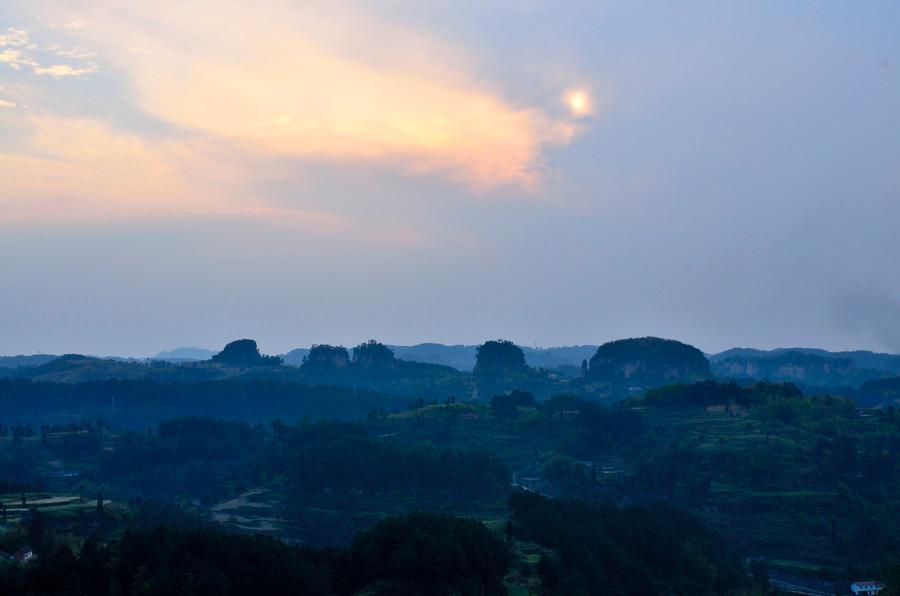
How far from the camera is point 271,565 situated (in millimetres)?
41812

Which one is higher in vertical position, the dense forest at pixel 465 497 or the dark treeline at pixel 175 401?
the dark treeline at pixel 175 401

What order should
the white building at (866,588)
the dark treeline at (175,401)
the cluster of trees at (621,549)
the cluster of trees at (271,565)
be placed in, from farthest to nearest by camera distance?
1. the dark treeline at (175,401)
2. the white building at (866,588)
3. the cluster of trees at (621,549)
4. the cluster of trees at (271,565)

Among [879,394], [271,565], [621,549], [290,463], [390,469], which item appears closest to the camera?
[271,565]

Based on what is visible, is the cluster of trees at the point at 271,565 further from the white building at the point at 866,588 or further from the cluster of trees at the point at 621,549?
the white building at the point at 866,588

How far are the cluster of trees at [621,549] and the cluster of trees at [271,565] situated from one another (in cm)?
580

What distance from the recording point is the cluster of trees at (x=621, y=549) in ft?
178

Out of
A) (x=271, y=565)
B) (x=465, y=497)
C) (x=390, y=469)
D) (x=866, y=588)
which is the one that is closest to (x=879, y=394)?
(x=465, y=497)

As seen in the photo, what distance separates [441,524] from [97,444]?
81208 millimetres

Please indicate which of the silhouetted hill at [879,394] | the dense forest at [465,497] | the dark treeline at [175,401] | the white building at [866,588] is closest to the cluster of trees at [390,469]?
the dense forest at [465,497]

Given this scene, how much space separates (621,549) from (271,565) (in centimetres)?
2634

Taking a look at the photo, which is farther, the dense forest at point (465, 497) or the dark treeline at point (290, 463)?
the dark treeline at point (290, 463)

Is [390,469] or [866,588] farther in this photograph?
[390,469]

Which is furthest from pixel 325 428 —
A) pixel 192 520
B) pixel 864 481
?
pixel 864 481

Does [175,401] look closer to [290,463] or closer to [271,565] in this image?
[290,463]
